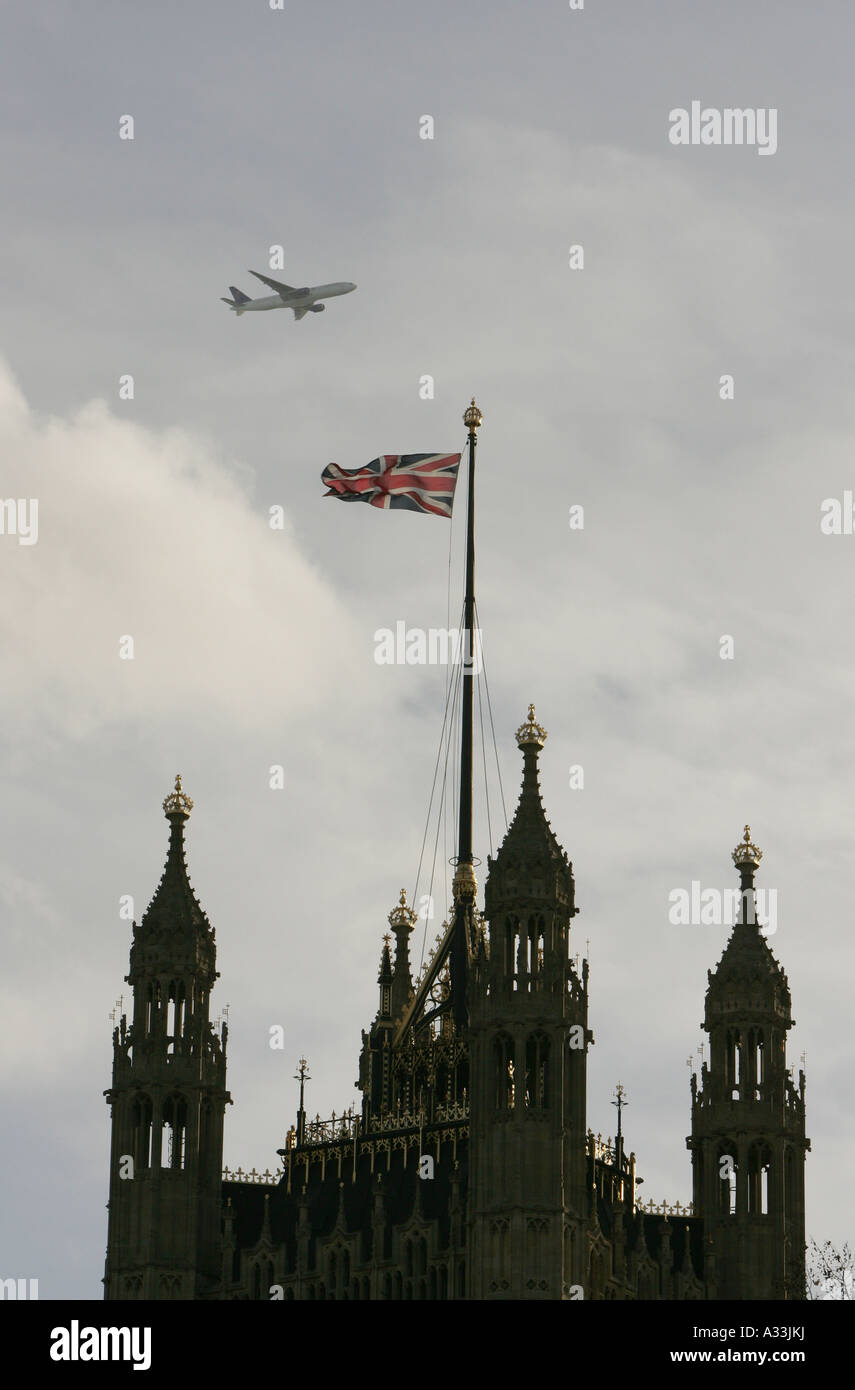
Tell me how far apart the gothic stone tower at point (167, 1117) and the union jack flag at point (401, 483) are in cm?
1670

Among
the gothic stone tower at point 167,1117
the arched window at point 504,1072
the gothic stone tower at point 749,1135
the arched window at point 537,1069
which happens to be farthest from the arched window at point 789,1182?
the gothic stone tower at point 167,1117

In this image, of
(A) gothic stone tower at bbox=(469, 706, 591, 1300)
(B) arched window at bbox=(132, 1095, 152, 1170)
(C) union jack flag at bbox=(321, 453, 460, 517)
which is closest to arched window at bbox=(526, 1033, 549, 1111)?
(A) gothic stone tower at bbox=(469, 706, 591, 1300)

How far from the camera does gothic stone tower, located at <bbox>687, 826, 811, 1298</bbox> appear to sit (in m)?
129

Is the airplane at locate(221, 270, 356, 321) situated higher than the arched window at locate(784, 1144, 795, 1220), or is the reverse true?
the airplane at locate(221, 270, 356, 321)

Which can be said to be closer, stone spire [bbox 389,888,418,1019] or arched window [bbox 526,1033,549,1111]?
arched window [bbox 526,1033,549,1111]

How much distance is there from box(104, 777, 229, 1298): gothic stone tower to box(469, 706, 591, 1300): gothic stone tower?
425 inches

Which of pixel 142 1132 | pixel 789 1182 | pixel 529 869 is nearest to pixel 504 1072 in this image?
pixel 529 869

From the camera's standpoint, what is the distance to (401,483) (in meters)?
137

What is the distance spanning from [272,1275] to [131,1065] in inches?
360

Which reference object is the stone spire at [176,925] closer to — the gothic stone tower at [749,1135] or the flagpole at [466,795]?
the flagpole at [466,795]

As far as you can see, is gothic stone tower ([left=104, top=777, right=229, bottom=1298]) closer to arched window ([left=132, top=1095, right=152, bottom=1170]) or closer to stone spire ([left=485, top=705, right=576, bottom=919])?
arched window ([left=132, top=1095, right=152, bottom=1170])
